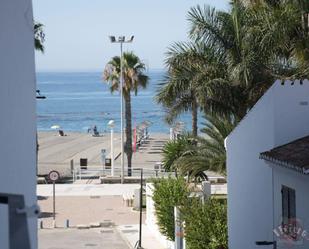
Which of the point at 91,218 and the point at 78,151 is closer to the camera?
the point at 91,218

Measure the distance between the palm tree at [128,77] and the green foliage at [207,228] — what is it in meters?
27.6

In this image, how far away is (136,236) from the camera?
25062 mm

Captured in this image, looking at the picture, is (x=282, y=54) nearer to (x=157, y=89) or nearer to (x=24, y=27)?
(x=157, y=89)

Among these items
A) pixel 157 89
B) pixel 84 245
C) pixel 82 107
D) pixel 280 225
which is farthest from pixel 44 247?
pixel 82 107

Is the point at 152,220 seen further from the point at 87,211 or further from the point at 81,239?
the point at 87,211

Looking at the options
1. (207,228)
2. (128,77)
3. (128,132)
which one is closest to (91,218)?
(207,228)

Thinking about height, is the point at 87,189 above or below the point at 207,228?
above

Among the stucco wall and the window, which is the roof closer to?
the stucco wall

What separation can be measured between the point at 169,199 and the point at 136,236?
441 centimetres

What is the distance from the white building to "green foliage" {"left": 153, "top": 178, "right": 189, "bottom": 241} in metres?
5.64

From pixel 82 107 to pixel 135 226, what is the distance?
157132 millimetres

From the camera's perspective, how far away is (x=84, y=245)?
2352 centimetres

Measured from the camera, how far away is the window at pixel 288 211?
448 inches

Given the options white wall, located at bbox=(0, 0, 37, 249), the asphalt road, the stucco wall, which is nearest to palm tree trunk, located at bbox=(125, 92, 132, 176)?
the asphalt road
